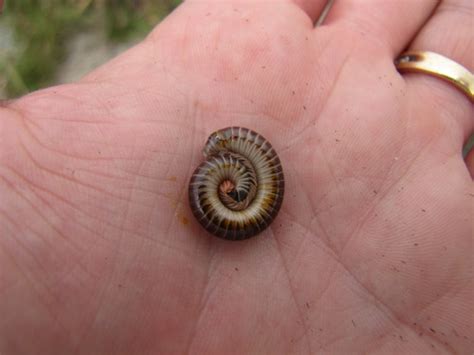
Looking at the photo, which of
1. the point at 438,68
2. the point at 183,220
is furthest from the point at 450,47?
the point at 183,220

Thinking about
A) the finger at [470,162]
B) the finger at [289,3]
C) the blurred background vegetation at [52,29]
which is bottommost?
the blurred background vegetation at [52,29]

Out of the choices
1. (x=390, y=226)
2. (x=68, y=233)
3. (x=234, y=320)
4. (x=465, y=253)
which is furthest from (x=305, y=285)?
(x=68, y=233)

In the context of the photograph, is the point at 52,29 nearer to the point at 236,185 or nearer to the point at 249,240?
the point at 236,185

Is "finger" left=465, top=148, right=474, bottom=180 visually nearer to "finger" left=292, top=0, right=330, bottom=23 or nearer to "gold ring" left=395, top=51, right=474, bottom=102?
"gold ring" left=395, top=51, right=474, bottom=102

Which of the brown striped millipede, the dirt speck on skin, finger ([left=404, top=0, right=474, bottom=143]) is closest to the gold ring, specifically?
finger ([left=404, top=0, right=474, bottom=143])

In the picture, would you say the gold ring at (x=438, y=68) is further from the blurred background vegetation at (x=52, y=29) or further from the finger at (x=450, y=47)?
the blurred background vegetation at (x=52, y=29)

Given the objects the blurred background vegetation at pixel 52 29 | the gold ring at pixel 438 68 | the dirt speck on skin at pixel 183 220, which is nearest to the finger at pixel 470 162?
the gold ring at pixel 438 68
